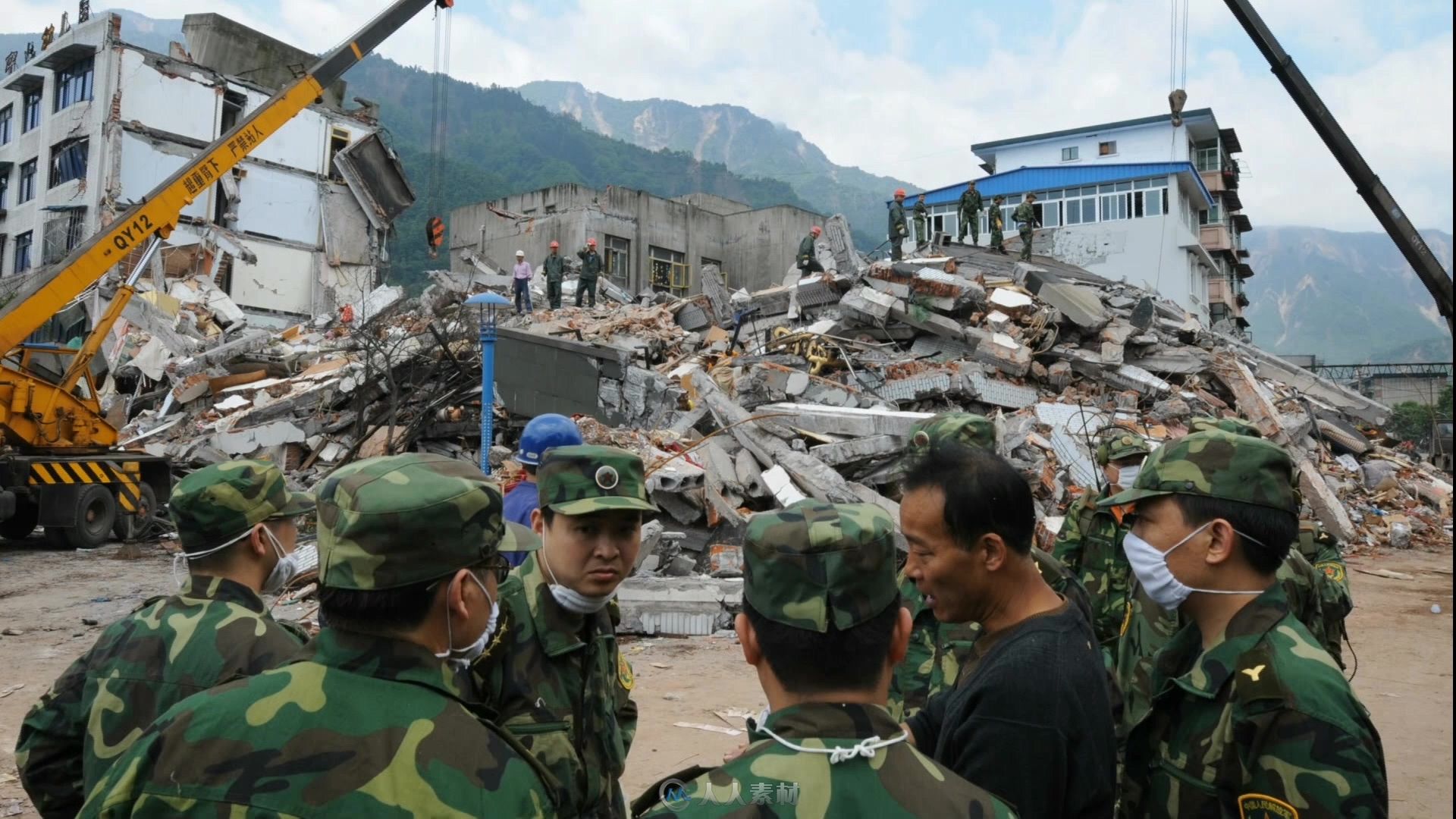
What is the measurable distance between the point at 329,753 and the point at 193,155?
3139cm

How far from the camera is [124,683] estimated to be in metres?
2.11

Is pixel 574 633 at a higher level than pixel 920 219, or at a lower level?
lower

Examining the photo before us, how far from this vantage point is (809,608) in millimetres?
1388

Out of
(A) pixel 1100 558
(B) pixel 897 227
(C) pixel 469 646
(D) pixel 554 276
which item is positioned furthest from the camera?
(D) pixel 554 276

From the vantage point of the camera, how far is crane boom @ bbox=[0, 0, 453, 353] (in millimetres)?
11312

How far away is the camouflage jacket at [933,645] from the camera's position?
96.5 inches

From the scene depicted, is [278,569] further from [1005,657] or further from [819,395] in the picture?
[819,395]

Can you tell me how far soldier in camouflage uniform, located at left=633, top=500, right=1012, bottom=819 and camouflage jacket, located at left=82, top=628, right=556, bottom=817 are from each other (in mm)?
279

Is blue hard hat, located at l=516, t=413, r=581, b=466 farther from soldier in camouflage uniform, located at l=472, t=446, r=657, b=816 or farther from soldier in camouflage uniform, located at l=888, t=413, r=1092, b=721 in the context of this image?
soldier in camouflage uniform, located at l=888, t=413, r=1092, b=721

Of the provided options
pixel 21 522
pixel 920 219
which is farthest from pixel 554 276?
pixel 21 522

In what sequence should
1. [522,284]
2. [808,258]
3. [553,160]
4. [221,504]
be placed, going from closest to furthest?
[221,504], [808,258], [522,284], [553,160]

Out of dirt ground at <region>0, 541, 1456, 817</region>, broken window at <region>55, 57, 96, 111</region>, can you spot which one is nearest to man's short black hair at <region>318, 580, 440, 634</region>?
dirt ground at <region>0, 541, 1456, 817</region>

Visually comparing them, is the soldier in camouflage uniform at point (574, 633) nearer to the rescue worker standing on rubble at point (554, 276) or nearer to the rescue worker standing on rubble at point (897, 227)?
the rescue worker standing on rubble at point (897, 227)

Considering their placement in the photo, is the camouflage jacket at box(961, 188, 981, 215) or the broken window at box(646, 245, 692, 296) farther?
the broken window at box(646, 245, 692, 296)
